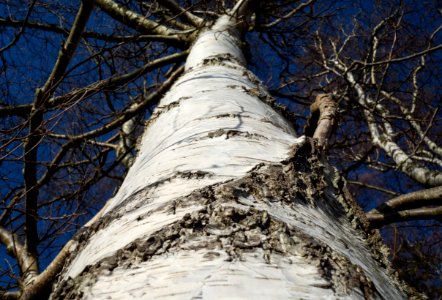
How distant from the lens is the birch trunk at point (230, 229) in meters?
0.48

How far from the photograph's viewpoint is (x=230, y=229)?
575 millimetres

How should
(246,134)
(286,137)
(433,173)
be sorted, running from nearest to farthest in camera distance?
(246,134) < (286,137) < (433,173)

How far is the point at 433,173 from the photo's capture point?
3.43 metres

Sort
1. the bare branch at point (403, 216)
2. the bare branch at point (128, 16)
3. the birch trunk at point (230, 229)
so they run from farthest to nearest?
the bare branch at point (128, 16)
the bare branch at point (403, 216)
the birch trunk at point (230, 229)

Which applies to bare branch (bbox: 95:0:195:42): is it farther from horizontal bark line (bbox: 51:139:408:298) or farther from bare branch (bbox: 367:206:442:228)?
horizontal bark line (bbox: 51:139:408:298)

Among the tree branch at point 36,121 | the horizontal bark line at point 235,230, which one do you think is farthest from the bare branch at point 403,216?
the tree branch at point 36,121

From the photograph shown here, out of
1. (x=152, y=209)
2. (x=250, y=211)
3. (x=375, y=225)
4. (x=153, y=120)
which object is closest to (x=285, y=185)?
(x=250, y=211)

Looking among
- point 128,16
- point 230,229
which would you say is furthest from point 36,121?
point 128,16

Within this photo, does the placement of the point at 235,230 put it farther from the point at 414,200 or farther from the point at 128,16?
the point at 128,16

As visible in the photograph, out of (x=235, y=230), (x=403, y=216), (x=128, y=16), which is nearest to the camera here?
(x=235, y=230)

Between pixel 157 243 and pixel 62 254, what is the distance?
3.06ft

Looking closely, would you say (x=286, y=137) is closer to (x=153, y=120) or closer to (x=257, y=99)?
(x=257, y=99)

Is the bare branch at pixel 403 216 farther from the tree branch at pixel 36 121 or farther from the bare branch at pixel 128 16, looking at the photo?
the bare branch at pixel 128 16

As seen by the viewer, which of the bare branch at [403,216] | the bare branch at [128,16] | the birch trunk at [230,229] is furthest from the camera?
the bare branch at [128,16]
